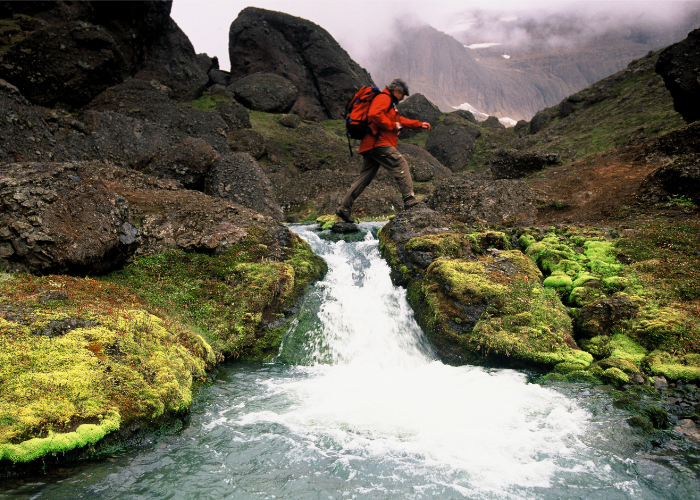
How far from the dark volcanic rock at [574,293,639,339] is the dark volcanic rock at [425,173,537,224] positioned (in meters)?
6.83

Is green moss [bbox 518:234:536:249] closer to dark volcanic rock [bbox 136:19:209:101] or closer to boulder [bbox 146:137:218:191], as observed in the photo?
boulder [bbox 146:137:218:191]

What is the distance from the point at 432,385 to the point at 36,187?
9630mm

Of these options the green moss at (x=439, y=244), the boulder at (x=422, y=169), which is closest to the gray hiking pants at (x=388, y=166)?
the green moss at (x=439, y=244)

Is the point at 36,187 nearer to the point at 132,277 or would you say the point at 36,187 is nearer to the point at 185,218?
the point at 132,277

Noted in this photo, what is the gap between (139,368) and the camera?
19.3 ft

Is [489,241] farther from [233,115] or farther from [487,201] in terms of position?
[233,115]

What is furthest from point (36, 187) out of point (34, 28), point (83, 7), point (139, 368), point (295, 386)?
point (83, 7)

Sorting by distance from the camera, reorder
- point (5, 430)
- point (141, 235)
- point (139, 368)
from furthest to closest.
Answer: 1. point (141, 235)
2. point (139, 368)
3. point (5, 430)

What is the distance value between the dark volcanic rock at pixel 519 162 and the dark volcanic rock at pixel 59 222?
20.7 metres

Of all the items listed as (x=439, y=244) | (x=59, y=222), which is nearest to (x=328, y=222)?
(x=439, y=244)

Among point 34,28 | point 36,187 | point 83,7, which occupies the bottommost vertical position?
point 36,187

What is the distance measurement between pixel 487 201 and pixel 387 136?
18.5ft

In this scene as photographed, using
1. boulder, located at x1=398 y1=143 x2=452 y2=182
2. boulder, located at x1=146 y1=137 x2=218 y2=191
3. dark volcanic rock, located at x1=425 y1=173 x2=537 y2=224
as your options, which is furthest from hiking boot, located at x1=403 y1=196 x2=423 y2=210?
boulder, located at x1=398 y1=143 x2=452 y2=182

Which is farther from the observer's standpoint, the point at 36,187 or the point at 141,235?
the point at 141,235
